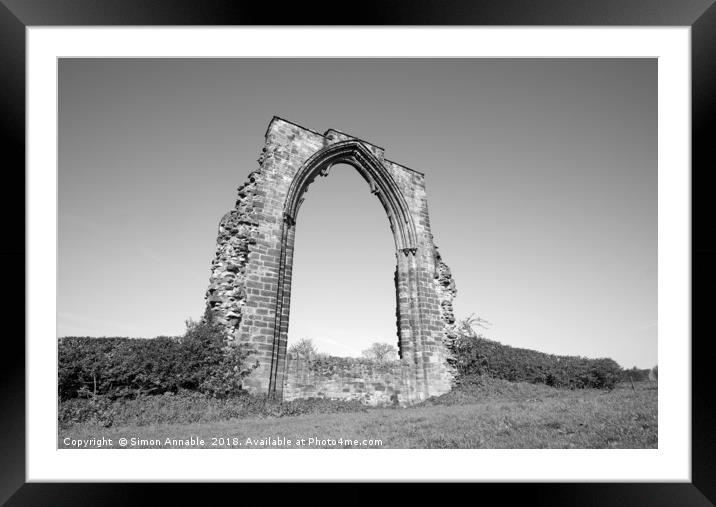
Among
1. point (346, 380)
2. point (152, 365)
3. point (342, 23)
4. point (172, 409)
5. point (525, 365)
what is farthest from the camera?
point (525, 365)

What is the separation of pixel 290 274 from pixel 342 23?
7.19 m

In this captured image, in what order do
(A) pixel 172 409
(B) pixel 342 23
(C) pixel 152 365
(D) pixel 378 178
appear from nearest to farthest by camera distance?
(B) pixel 342 23
(A) pixel 172 409
(C) pixel 152 365
(D) pixel 378 178

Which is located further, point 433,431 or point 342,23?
point 433,431

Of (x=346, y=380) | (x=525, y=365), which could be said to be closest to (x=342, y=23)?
(x=346, y=380)

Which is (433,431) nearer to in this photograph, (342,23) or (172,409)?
(172,409)

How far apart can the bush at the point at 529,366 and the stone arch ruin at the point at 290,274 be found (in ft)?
3.06

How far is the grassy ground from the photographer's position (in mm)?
5137

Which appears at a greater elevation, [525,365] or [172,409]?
[172,409]

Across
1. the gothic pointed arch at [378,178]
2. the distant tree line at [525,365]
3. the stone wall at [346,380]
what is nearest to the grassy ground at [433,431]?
the stone wall at [346,380]

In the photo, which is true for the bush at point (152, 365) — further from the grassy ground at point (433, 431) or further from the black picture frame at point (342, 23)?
the black picture frame at point (342, 23)

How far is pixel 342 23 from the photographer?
157 inches
